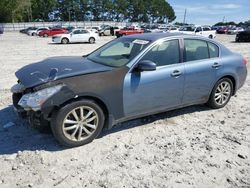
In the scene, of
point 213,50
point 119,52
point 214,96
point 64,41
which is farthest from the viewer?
point 64,41

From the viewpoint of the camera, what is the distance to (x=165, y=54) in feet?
15.9

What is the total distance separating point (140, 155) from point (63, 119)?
1.20 meters

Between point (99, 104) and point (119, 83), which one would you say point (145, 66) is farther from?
point (99, 104)

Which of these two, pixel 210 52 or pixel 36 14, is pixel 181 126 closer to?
pixel 210 52

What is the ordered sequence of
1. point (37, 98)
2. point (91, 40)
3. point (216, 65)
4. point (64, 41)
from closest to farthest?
point (37, 98) → point (216, 65) → point (64, 41) → point (91, 40)

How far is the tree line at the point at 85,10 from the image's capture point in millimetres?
82562

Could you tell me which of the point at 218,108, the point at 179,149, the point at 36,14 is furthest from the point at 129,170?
the point at 36,14

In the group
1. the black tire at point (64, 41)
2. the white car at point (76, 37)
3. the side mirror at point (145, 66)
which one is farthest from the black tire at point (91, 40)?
the side mirror at point (145, 66)

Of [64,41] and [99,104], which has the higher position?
[99,104]

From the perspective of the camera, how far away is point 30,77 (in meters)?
4.19

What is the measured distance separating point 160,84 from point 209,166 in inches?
61.1

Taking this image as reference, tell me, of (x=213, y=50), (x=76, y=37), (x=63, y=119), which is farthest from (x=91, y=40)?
A: (x=63, y=119)

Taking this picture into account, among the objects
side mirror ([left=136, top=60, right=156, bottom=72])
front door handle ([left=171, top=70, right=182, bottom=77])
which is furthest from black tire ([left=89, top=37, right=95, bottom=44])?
side mirror ([left=136, top=60, right=156, bottom=72])

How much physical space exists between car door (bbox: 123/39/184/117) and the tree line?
77.9 meters
